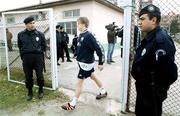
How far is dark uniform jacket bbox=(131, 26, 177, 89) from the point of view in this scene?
2393 mm

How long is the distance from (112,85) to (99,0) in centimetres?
886

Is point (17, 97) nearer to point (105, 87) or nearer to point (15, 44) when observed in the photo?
point (15, 44)

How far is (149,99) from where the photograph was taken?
8.54ft

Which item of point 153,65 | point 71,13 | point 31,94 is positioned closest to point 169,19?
point 153,65

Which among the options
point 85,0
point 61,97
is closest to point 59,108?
point 61,97

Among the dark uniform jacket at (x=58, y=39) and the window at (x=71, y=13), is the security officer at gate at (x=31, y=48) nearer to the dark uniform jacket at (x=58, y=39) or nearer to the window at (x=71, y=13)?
the dark uniform jacket at (x=58, y=39)

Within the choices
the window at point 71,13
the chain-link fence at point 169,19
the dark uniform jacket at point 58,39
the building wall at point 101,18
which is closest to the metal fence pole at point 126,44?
the chain-link fence at point 169,19

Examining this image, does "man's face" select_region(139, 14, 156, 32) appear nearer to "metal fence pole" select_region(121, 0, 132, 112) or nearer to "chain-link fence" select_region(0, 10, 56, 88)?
"metal fence pole" select_region(121, 0, 132, 112)

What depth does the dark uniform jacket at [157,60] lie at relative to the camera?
7.85ft

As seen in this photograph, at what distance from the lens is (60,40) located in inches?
373

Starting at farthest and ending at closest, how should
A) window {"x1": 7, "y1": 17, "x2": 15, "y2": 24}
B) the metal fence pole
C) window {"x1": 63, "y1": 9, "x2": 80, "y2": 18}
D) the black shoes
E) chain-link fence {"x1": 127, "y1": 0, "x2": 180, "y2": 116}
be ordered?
window {"x1": 63, "y1": 9, "x2": 80, "y2": 18}
window {"x1": 7, "y1": 17, "x2": 15, "y2": 24}
the black shoes
the metal fence pole
chain-link fence {"x1": 127, "y1": 0, "x2": 180, "y2": 116}

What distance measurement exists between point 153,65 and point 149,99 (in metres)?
0.40

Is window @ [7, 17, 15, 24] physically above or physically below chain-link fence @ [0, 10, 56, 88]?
above

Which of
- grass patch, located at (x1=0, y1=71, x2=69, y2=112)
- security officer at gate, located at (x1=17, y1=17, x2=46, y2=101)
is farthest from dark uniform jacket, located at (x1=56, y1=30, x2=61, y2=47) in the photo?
security officer at gate, located at (x1=17, y1=17, x2=46, y2=101)
